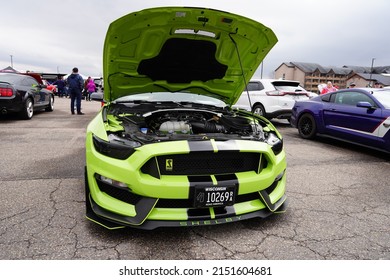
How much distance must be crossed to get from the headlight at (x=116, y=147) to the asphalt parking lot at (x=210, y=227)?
2.15 ft

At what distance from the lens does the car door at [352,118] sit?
4.93 metres

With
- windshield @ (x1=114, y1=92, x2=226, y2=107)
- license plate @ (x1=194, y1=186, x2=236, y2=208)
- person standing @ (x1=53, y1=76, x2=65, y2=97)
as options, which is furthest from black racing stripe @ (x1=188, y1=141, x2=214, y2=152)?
person standing @ (x1=53, y1=76, x2=65, y2=97)

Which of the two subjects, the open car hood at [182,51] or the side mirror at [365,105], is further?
the side mirror at [365,105]

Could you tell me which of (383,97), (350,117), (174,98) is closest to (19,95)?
(174,98)

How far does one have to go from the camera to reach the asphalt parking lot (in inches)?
81.5

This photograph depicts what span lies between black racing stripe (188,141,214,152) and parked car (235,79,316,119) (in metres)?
5.72

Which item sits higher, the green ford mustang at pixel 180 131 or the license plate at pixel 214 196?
the green ford mustang at pixel 180 131

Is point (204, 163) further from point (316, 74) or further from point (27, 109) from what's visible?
point (316, 74)

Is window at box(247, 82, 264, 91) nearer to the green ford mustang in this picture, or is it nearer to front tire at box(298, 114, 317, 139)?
front tire at box(298, 114, 317, 139)

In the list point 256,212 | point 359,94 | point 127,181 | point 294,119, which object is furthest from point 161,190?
point 294,119

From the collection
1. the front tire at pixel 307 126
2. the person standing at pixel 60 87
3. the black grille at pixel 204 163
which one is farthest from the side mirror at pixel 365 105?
the person standing at pixel 60 87

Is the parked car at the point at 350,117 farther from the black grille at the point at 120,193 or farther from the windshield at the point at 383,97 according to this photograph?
the black grille at the point at 120,193

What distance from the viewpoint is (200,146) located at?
2152 millimetres
